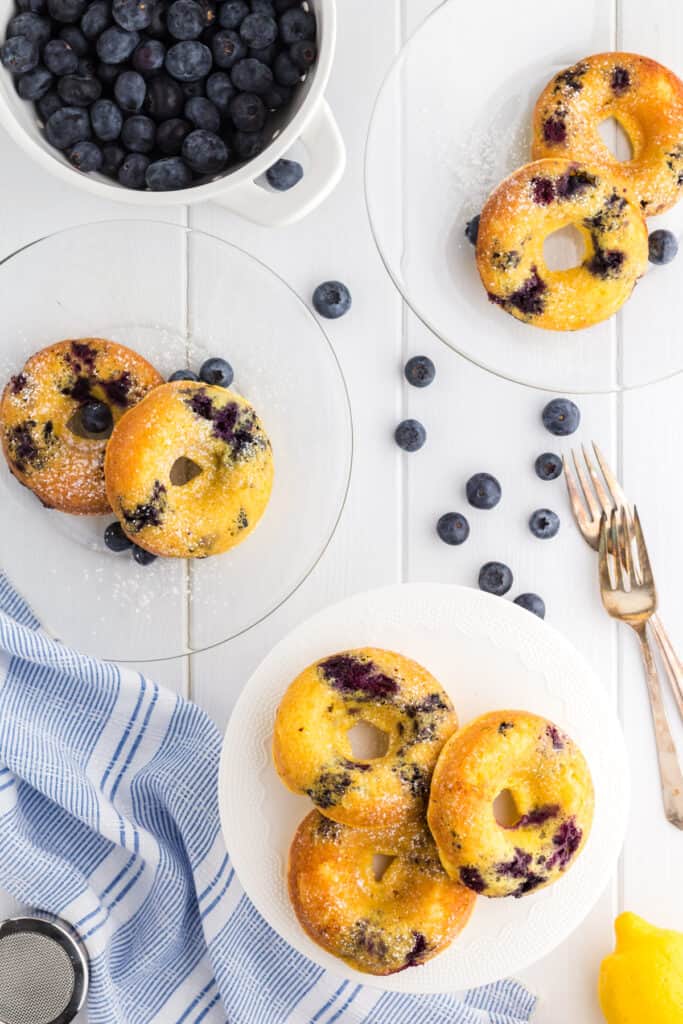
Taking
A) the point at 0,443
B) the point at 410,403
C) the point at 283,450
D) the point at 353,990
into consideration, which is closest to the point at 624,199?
the point at 410,403

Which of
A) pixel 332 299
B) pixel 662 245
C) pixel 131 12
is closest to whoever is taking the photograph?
pixel 131 12

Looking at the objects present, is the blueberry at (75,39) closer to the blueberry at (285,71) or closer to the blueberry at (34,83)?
the blueberry at (34,83)

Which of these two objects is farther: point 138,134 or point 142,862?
point 142,862

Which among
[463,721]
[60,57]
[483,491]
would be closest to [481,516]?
[483,491]

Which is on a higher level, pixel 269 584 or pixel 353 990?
pixel 269 584

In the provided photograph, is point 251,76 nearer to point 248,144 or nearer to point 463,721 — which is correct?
point 248,144

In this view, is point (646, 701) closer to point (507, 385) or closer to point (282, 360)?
point (507, 385)

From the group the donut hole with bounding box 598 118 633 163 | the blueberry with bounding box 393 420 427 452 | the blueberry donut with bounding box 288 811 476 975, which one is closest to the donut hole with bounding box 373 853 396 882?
the blueberry donut with bounding box 288 811 476 975
